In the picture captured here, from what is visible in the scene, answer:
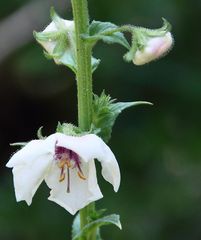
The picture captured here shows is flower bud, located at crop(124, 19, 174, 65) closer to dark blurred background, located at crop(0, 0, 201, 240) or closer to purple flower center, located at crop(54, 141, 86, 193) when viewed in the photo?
purple flower center, located at crop(54, 141, 86, 193)

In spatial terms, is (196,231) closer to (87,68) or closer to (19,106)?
(19,106)

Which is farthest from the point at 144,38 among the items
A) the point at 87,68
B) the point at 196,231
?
the point at 196,231

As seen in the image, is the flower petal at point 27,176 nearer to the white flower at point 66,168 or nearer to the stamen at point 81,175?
the white flower at point 66,168

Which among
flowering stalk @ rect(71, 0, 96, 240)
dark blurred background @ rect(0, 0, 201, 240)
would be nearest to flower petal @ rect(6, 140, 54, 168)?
flowering stalk @ rect(71, 0, 96, 240)

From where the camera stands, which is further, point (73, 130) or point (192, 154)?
point (192, 154)

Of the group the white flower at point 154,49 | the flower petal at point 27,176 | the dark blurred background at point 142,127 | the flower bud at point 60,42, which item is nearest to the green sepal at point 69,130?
the flower petal at point 27,176

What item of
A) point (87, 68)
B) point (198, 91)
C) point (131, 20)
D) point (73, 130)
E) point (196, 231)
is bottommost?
point (196, 231)
